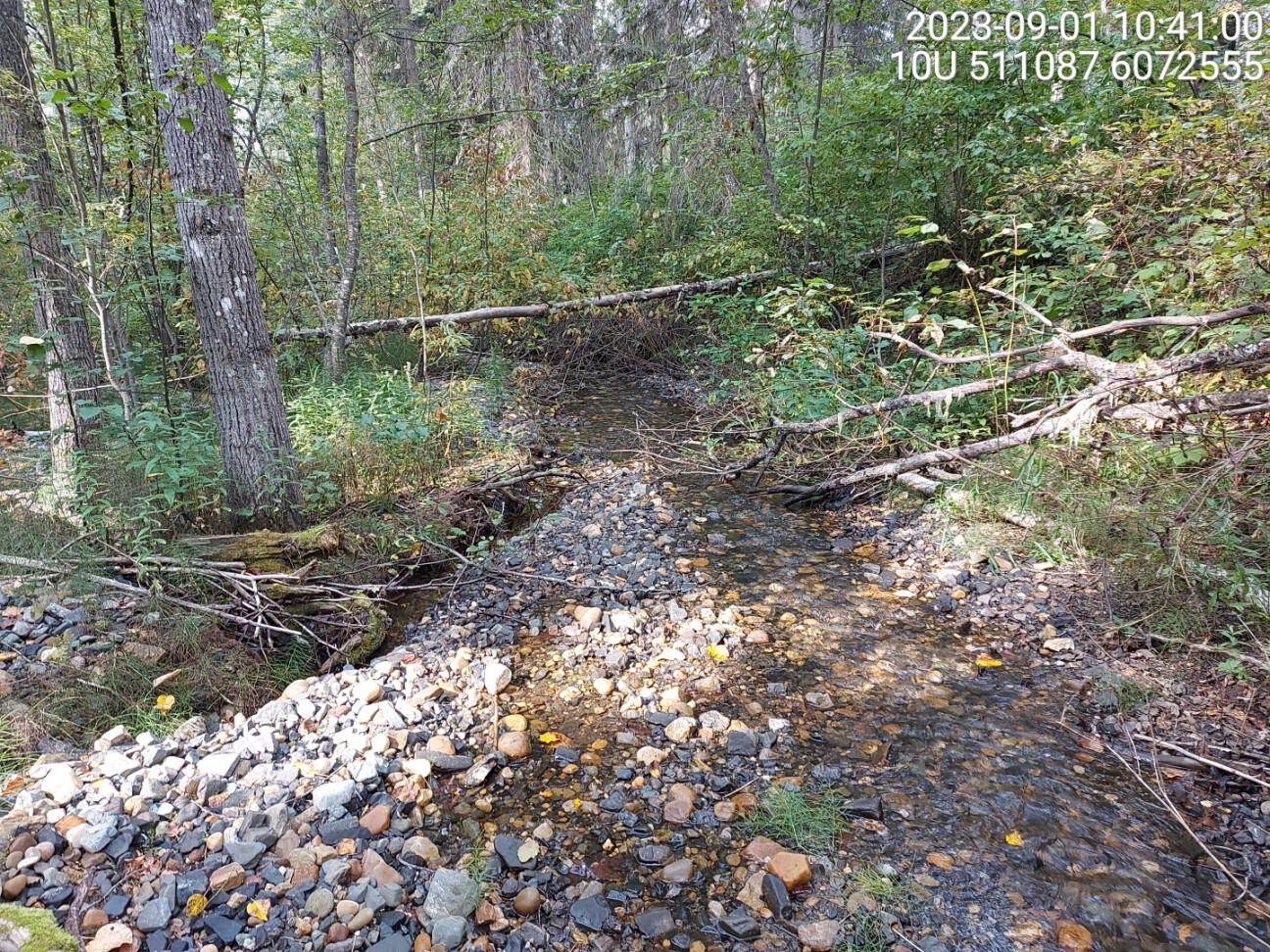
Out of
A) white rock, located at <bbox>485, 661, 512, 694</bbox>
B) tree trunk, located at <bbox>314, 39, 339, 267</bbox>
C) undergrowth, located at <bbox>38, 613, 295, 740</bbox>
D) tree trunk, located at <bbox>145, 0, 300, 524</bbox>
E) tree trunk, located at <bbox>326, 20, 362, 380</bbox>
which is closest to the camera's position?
undergrowth, located at <bbox>38, 613, 295, 740</bbox>

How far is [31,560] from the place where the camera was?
341 cm

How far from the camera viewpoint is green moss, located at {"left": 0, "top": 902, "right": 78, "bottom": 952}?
6.21ft

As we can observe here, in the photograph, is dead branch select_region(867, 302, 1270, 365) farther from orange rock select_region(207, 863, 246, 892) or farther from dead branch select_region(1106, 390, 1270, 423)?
orange rock select_region(207, 863, 246, 892)

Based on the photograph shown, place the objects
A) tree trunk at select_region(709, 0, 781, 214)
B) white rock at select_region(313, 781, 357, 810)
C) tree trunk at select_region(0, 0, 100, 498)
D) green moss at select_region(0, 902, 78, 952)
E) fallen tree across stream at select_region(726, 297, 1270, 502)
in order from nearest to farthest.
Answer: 1. green moss at select_region(0, 902, 78, 952)
2. white rock at select_region(313, 781, 357, 810)
3. fallen tree across stream at select_region(726, 297, 1270, 502)
4. tree trunk at select_region(0, 0, 100, 498)
5. tree trunk at select_region(709, 0, 781, 214)

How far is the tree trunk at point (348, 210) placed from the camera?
5871mm

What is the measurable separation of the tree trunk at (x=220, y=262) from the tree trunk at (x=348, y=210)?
94.4 inches

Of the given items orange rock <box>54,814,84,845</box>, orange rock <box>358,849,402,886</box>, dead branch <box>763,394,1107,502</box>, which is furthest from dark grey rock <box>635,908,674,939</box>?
dead branch <box>763,394,1107,502</box>

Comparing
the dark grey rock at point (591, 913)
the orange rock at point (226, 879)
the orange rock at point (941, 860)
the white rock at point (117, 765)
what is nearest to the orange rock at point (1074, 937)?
the orange rock at point (941, 860)

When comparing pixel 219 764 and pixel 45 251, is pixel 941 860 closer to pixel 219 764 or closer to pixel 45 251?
pixel 219 764

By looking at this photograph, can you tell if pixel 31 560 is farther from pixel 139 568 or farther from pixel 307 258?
pixel 307 258

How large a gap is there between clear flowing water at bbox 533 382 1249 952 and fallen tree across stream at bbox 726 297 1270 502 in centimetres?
96

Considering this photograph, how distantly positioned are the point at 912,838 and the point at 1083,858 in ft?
1.82

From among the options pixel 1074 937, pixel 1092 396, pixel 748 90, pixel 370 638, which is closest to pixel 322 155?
pixel 748 90

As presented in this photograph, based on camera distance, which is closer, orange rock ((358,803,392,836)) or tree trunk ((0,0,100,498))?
orange rock ((358,803,392,836))
